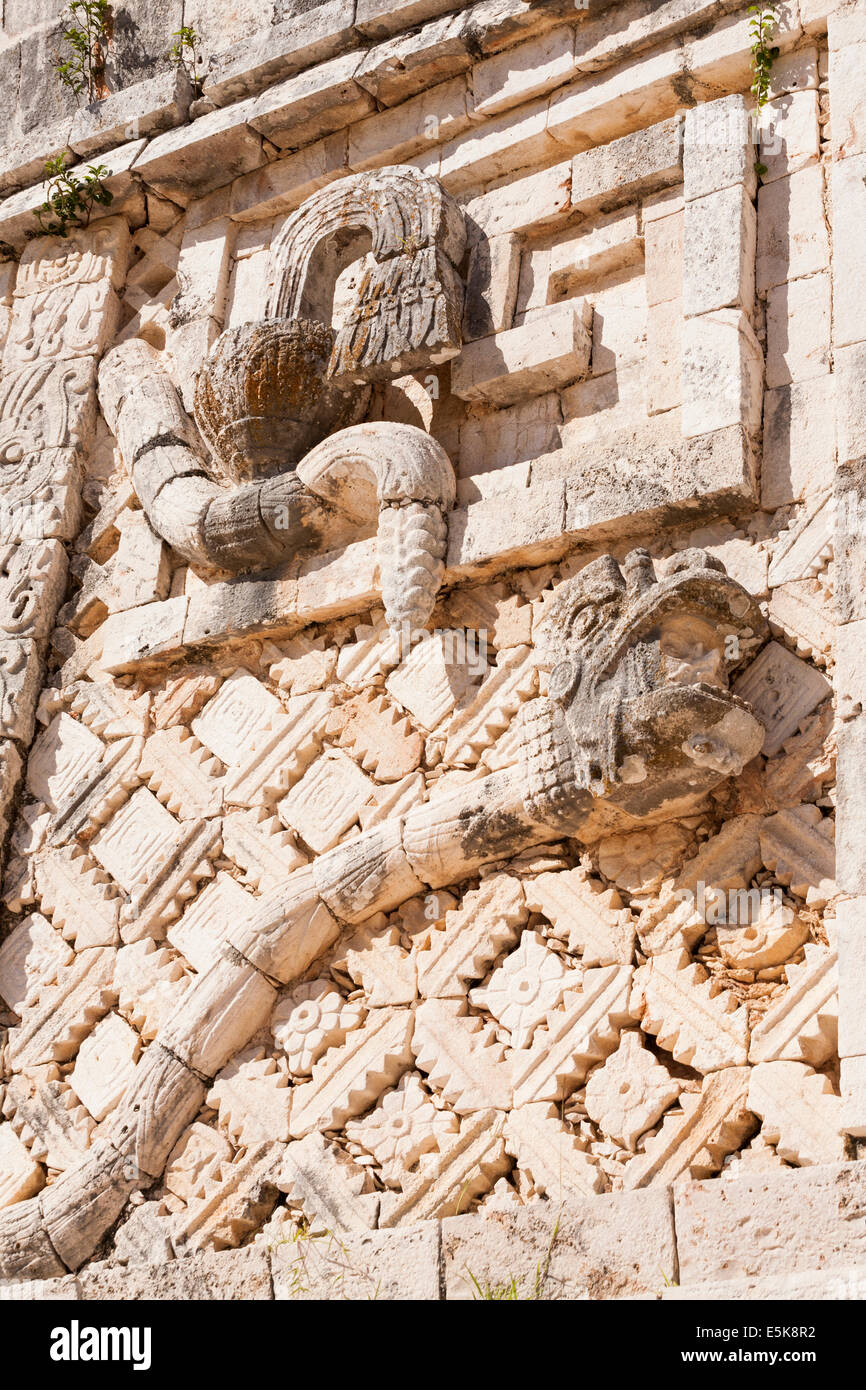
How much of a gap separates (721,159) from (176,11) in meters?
2.98

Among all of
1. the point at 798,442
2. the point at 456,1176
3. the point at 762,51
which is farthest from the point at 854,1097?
the point at 762,51

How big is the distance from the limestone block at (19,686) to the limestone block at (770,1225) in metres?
3.26

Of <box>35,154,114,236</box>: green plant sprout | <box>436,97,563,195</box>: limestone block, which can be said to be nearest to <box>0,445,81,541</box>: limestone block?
<box>35,154,114,236</box>: green plant sprout

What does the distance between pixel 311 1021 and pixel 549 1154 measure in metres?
0.97

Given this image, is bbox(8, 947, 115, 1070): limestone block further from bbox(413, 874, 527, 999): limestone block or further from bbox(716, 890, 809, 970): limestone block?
bbox(716, 890, 809, 970): limestone block

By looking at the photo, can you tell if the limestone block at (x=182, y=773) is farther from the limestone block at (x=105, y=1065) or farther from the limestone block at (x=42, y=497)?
the limestone block at (x=42, y=497)

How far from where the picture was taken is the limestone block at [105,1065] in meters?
5.89

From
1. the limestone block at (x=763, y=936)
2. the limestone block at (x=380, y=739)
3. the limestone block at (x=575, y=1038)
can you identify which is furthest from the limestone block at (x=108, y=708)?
the limestone block at (x=763, y=936)

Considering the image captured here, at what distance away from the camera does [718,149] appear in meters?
6.05

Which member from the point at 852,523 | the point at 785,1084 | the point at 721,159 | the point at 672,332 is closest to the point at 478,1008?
the point at 785,1084

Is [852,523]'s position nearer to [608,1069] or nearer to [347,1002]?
[608,1069]

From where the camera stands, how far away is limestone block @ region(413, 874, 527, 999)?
5.40 meters

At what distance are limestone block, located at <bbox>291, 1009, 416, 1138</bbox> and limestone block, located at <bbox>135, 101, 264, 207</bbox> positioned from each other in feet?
11.9

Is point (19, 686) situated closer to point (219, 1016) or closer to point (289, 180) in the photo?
point (219, 1016)
